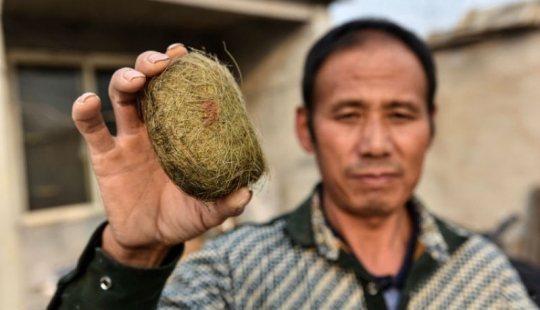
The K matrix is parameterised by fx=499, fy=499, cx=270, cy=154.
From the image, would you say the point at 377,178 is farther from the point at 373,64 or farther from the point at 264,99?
the point at 264,99

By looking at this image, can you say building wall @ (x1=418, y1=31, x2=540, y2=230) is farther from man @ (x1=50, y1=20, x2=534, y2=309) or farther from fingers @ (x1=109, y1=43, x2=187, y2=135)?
fingers @ (x1=109, y1=43, x2=187, y2=135)

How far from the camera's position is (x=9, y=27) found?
14.6 feet

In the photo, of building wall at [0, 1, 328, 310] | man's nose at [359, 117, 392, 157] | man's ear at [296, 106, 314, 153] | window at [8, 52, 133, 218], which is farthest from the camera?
window at [8, 52, 133, 218]

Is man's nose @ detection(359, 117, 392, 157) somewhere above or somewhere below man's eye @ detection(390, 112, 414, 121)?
below

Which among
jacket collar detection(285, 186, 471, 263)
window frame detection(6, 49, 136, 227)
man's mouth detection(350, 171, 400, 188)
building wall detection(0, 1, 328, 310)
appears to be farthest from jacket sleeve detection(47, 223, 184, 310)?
window frame detection(6, 49, 136, 227)

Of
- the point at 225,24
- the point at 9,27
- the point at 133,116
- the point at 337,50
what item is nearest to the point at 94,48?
the point at 9,27

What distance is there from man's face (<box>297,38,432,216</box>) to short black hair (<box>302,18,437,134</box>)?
0.03 metres

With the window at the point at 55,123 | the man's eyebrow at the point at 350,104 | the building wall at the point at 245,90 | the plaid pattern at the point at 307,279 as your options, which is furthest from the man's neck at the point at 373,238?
the window at the point at 55,123

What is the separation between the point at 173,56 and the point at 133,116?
6.8 inches

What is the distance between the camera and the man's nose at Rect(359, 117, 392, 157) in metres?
1.64

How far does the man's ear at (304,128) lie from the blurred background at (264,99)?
8.40 feet

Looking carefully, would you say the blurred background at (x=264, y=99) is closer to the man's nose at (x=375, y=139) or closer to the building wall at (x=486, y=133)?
the building wall at (x=486, y=133)

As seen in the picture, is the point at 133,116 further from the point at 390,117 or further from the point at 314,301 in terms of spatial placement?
the point at 390,117

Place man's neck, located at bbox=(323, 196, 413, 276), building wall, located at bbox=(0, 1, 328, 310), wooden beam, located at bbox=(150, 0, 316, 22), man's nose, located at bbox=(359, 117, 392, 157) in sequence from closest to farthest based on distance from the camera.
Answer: man's nose, located at bbox=(359, 117, 392, 157)
man's neck, located at bbox=(323, 196, 413, 276)
wooden beam, located at bbox=(150, 0, 316, 22)
building wall, located at bbox=(0, 1, 328, 310)
